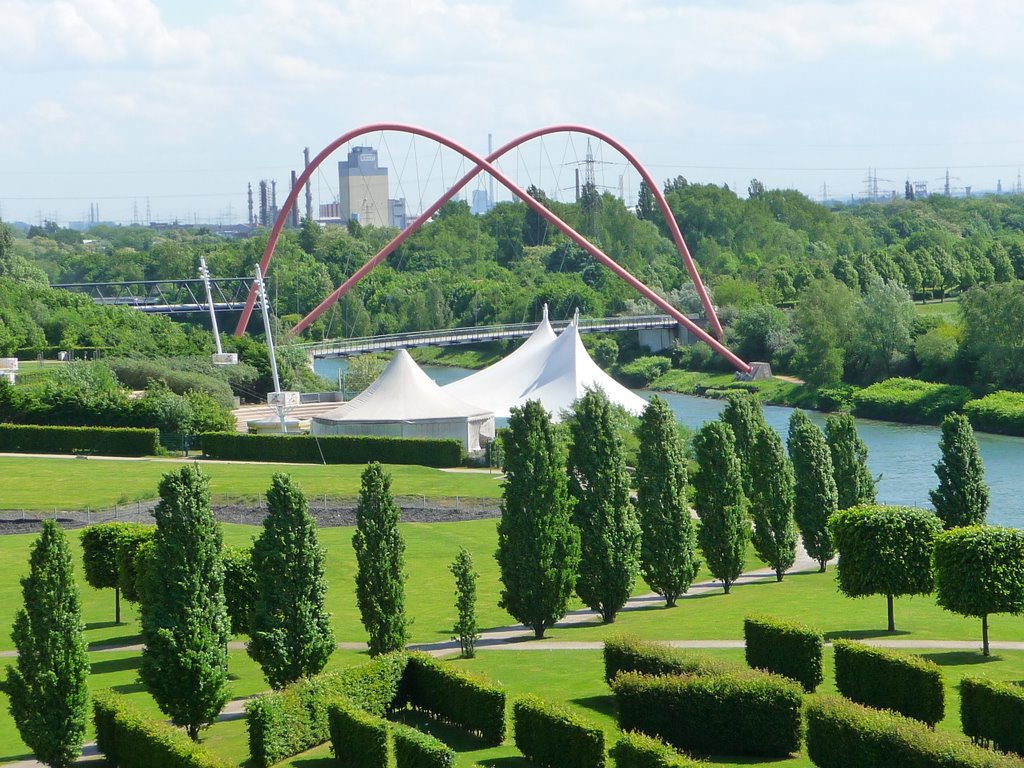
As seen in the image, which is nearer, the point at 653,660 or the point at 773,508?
the point at 653,660

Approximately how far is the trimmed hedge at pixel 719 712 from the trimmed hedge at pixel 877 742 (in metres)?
0.68

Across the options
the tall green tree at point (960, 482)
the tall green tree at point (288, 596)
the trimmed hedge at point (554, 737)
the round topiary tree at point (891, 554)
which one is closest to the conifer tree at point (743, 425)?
the tall green tree at point (960, 482)

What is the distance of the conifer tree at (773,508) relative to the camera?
34.7 m

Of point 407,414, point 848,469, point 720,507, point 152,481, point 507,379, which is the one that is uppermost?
point 507,379

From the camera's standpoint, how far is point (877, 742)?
19.2m

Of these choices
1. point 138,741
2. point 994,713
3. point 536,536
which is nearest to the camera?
point 994,713

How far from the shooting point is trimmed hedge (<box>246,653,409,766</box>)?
2167cm

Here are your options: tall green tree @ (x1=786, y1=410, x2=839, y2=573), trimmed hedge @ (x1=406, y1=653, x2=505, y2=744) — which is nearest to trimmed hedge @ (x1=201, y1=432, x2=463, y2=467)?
tall green tree @ (x1=786, y1=410, x2=839, y2=573)

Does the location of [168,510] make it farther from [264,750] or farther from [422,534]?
[422,534]

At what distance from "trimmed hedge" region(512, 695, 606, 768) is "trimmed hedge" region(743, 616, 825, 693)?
4264mm

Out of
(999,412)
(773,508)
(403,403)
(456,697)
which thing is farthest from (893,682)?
(999,412)

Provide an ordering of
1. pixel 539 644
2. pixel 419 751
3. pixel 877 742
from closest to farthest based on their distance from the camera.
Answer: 1. pixel 877 742
2. pixel 419 751
3. pixel 539 644

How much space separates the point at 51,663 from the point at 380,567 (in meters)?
6.18

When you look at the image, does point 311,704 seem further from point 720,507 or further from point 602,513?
point 720,507
